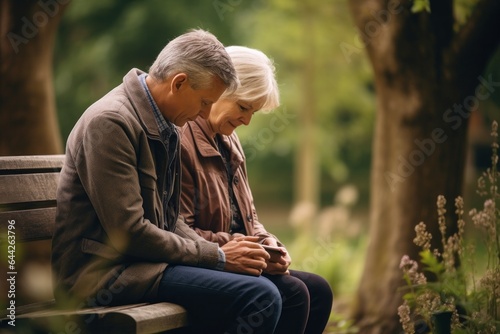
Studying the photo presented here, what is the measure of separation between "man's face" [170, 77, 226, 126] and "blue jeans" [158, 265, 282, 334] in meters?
0.63

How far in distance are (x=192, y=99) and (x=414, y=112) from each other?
2.58 metres

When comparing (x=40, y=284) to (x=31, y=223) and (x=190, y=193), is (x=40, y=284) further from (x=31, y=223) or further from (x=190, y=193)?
(x=190, y=193)

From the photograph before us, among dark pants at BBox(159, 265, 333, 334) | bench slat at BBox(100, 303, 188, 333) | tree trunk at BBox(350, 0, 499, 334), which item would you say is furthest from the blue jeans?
tree trunk at BBox(350, 0, 499, 334)

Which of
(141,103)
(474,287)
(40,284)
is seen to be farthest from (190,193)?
(474,287)

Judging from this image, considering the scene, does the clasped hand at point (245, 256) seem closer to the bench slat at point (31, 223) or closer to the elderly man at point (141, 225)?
the elderly man at point (141, 225)

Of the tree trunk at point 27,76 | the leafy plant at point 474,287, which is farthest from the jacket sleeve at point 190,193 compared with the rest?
the tree trunk at point 27,76

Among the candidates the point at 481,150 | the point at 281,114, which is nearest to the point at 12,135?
the point at 281,114

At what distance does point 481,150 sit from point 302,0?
1069 centimetres

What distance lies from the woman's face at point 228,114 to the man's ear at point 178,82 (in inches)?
19.6

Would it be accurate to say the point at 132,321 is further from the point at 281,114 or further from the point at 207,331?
the point at 281,114

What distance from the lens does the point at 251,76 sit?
12.4ft

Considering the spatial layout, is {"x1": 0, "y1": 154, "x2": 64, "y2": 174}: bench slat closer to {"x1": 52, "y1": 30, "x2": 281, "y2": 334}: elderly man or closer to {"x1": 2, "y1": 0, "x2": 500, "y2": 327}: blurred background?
{"x1": 52, "y1": 30, "x2": 281, "y2": 334}: elderly man

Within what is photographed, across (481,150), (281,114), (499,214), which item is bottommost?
(481,150)

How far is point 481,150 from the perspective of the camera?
20.3 metres
